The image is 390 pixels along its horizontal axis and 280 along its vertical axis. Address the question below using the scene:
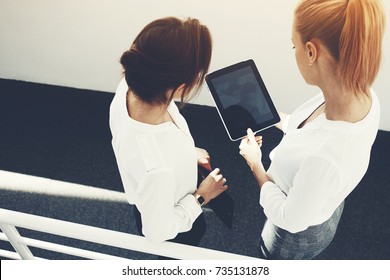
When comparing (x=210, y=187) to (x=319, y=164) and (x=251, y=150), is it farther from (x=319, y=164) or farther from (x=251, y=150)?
(x=319, y=164)

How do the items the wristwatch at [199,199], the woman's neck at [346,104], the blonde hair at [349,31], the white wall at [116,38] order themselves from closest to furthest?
the blonde hair at [349,31]
the woman's neck at [346,104]
the wristwatch at [199,199]
the white wall at [116,38]

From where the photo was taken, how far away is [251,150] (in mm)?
1243

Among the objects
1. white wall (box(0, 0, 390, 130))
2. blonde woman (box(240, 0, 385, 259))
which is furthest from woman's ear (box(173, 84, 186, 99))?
white wall (box(0, 0, 390, 130))

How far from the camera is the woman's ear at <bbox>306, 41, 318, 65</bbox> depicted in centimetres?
85

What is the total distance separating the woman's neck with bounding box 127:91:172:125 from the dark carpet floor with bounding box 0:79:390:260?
2.33ft

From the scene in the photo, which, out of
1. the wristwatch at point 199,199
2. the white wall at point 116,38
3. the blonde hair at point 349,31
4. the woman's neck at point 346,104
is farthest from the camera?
the white wall at point 116,38

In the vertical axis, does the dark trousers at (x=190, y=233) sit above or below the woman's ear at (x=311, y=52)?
below

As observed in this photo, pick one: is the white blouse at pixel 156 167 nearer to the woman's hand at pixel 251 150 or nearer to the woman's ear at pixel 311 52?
the woman's hand at pixel 251 150

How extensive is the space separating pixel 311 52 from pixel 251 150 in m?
0.45

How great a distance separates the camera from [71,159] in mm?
2160

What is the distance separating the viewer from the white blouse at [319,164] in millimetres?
858

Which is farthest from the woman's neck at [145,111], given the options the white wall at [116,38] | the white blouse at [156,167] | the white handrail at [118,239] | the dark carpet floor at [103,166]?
the white wall at [116,38]
